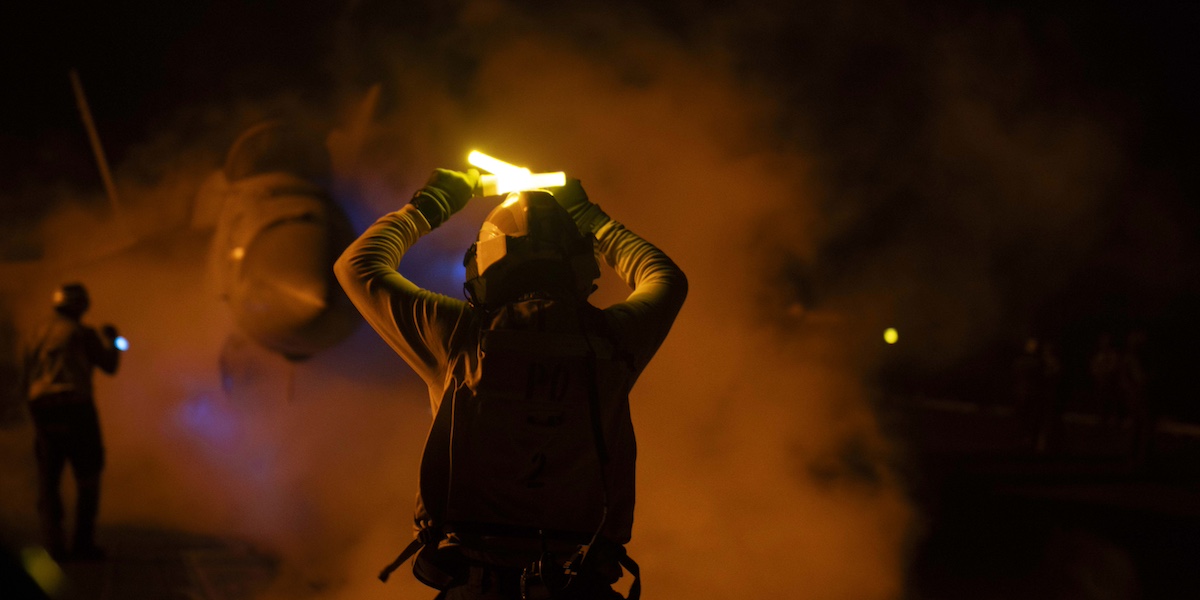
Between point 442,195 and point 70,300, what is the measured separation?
4.60 metres

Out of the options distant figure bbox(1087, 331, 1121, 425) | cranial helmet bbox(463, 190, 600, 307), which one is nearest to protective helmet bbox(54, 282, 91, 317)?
cranial helmet bbox(463, 190, 600, 307)

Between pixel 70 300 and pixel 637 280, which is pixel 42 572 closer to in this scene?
pixel 637 280

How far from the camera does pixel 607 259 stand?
2.47m

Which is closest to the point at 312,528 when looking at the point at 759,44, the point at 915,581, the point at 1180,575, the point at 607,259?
the point at 915,581

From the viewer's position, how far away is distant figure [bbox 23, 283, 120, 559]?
18.2 ft

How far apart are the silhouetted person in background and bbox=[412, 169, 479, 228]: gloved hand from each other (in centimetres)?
24

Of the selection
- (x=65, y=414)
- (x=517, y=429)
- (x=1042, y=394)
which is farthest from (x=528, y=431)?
(x=1042, y=394)

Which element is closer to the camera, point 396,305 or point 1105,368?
point 396,305

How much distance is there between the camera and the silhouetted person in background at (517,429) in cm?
198

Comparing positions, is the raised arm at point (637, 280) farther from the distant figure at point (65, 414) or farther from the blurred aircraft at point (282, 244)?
the distant figure at point (65, 414)

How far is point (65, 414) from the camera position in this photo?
223 inches

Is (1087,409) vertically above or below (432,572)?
above

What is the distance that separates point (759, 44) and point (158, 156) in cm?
581

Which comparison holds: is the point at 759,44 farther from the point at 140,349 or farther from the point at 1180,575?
the point at 140,349
